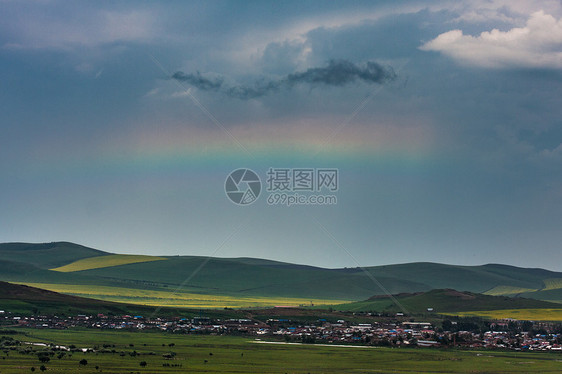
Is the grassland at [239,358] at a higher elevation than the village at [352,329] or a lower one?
→ lower

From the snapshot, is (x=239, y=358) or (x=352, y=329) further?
(x=352, y=329)

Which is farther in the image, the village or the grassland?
the village

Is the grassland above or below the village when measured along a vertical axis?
below

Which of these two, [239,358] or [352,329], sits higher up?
[352,329]

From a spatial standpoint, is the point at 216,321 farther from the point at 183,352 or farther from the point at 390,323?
the point at 183,352

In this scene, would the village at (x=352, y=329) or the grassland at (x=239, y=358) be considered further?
the village at (x=352, y=329)

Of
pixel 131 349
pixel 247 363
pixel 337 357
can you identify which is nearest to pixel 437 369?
pixel 337 357
